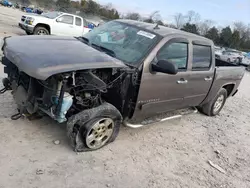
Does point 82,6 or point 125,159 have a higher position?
point 125,159

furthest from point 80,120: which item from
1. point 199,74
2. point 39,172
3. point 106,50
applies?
point 199,74

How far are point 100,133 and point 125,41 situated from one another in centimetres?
160

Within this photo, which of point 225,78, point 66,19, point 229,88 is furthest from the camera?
point 66,19

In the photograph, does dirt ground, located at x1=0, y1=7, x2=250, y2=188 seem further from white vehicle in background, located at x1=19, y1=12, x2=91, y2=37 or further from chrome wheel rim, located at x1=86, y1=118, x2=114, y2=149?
white vehicle in background, located at x1=19, y1=12, x2=91, y2=37

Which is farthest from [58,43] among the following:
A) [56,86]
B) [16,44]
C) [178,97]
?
[178,97]

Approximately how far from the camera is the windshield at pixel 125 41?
429 centimetres

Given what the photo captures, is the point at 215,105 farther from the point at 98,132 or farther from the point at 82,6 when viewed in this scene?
the point at 82,6

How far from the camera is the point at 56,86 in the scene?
3.57m

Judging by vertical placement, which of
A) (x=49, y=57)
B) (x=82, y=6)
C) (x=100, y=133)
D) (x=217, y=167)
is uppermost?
(x=49, y=57)

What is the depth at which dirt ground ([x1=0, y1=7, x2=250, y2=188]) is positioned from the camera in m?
3.37

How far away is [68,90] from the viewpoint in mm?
3656

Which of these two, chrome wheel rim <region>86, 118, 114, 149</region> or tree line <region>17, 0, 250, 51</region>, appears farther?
tree line <region>17, 0, 250, 51</region>

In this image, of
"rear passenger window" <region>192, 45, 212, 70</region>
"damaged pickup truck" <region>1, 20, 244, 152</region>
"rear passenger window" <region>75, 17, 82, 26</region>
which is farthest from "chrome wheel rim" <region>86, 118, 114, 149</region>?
"rear passenger window" <region>75, 17, 82, 26</region>

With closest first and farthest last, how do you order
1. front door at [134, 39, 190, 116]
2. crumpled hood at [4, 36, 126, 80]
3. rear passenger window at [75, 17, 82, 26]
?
crumpled hood at [4, 36, 126, 80]
front door at [134, 39, 190, 116]
rear passenger window at [75, 17, 82, 26]
